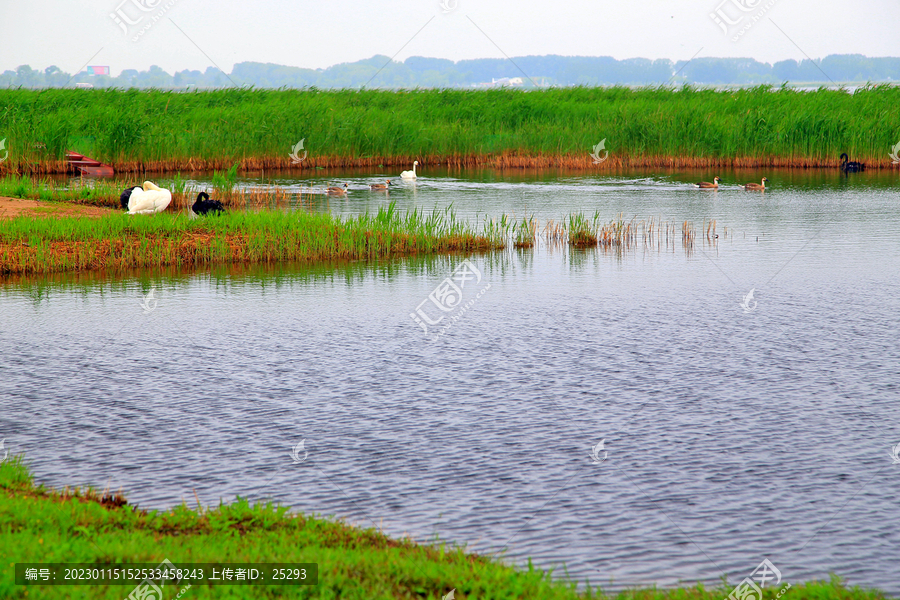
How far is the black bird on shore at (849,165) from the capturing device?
34.2 meters

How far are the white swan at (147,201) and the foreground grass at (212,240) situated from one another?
709 mm

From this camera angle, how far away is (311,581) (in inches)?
193

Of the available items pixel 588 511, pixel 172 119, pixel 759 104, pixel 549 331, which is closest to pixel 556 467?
pixel 588 511

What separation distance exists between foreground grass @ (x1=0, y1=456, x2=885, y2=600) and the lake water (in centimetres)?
46

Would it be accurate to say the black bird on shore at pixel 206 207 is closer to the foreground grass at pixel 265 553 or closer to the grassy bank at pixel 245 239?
the grassy bank at pixel 245 239

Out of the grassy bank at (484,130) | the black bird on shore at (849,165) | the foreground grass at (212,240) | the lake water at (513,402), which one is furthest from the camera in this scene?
the black bird on shore at (849,165)

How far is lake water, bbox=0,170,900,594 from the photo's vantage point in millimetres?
6457

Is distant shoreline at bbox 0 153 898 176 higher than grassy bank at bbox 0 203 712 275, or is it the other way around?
distant shoreline at bbox 0 153 898 176

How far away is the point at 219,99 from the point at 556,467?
3880cm

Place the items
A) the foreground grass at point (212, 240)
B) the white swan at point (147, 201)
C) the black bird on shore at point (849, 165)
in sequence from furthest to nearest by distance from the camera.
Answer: the black bird on shore at point (849, 165) < the white swan at point (147, 201) < the foreground grass at point (212, 240)

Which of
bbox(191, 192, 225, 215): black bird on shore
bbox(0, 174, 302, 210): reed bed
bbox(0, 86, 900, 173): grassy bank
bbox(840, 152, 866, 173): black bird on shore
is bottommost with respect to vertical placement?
bbox(191, 192, 225, 215): black bird on shore

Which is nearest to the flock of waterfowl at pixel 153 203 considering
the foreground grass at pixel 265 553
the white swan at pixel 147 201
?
the white swan at pixel 147 201

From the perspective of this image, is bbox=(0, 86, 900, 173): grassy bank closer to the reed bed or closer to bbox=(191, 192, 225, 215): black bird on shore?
the reed bed

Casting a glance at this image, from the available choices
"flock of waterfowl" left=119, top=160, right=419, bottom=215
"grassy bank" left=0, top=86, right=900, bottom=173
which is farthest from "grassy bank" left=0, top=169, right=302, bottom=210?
"grassy bank" left=0, top=86, right=900, bottom=173
